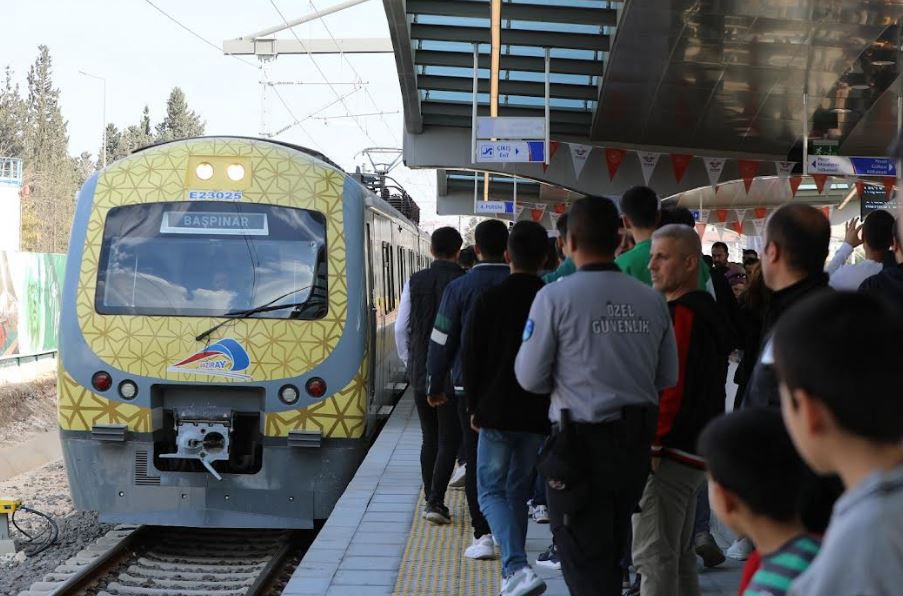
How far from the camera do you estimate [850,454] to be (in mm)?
1795

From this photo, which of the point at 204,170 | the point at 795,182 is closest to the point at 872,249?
the point at 204,170

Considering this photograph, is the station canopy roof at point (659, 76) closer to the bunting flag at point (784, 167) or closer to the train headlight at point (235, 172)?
the bunting flag at point (784, 167)

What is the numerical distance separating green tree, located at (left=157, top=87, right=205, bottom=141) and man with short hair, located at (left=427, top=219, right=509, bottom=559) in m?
104

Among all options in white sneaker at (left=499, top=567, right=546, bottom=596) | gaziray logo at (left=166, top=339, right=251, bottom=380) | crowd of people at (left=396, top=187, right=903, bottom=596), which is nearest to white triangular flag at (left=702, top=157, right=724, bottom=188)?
gaziray logo at (left=166, top=339, right=251, bottom=380)

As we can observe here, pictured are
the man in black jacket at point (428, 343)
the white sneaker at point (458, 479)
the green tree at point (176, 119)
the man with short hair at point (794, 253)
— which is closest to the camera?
the man with short hair at point (794, 253)

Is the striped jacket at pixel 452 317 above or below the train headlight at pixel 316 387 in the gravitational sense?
above

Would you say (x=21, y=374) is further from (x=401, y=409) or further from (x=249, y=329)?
(x=249, y=329)

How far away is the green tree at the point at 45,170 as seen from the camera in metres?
64.2

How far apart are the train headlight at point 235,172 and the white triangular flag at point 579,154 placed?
15.1m

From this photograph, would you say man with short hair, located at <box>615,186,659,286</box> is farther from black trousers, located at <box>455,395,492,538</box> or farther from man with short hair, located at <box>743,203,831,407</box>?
black trousers, located at <box>455,395,492,538</box>

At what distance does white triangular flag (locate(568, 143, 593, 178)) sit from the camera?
79.3 ft

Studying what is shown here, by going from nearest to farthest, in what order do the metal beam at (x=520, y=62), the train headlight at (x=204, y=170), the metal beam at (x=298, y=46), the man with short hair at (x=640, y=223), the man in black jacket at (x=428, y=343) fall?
the man with short hair at (x=640, y=223), the man in black jacket at (x=428, y=343), the train headlight at (x=204, y=170), the metal beam at (x=520, y=62), the metal beam at (x=298, y=46)

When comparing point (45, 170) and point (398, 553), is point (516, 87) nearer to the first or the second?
point (398, 553)

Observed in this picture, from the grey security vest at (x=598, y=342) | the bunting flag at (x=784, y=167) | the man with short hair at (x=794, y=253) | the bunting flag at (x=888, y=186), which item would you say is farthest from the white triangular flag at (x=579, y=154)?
the man with short hair at (x=794, y=253)
